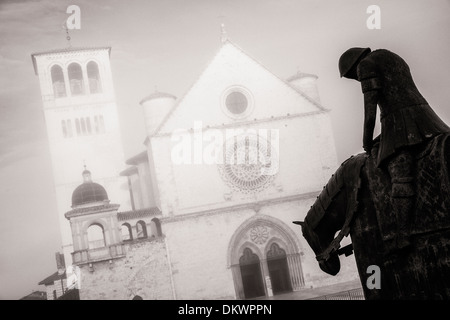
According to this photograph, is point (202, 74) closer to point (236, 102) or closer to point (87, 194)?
point (236, 102)

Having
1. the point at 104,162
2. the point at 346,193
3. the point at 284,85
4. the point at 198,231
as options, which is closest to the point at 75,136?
the point at 104,162

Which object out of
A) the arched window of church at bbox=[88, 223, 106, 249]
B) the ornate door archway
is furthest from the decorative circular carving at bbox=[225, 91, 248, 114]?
the arched window of church at bbox=[88, 223, 106, 249]

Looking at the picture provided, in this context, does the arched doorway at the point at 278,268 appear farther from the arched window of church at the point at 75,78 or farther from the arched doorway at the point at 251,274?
the arched window of church at the point at 75,78

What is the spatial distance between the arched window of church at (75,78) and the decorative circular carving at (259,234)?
10016 millimetres

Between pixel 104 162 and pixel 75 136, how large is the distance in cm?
194

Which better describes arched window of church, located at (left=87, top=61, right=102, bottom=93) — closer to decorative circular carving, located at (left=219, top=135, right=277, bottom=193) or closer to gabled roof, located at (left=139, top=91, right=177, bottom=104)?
gabled roof, located at (left=139, top=91, right=177, bottom=104)

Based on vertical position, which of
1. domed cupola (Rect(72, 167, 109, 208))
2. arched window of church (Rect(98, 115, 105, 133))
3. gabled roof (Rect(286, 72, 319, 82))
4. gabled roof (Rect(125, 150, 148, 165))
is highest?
gabled roof (Rect(286, 72, 319, 82))

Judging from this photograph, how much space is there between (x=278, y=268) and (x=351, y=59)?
18.4 meters

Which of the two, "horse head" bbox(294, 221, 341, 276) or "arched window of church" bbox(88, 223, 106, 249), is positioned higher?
"arched window of church" bbox(88, 223, 106, 249)

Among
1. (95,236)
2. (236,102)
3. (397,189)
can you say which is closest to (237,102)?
(236,102)

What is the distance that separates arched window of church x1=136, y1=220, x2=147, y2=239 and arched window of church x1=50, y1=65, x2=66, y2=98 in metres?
6.68

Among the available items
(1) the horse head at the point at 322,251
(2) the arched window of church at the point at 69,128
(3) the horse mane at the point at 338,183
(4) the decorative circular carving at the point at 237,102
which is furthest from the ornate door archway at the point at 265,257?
(3) the horse mane at the point at 338,183

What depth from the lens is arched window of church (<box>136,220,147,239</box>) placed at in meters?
22.7
